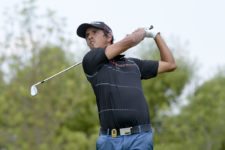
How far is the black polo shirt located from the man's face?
5.9 inches

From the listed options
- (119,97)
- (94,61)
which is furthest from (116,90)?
(94,61)

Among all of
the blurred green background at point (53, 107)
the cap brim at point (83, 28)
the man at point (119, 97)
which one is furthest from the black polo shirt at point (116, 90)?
the blurred green background at point (53, 107)

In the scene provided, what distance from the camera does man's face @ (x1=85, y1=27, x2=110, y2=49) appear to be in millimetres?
7246

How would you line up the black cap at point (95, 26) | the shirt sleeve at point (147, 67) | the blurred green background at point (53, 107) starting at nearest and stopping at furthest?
the black cap at point (95, 26) < the shirt sleeve at point (147, 67) < the blurred green background at point (53, 107)

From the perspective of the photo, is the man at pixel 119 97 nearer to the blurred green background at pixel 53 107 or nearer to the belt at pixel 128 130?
the belt at pixel 128 130

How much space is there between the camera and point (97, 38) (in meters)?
7.27

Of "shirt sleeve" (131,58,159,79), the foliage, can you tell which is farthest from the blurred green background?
"shirt sleeve" (131,58,159,79)

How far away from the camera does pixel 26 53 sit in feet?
98.8

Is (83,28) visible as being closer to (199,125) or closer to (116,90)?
(116,90)

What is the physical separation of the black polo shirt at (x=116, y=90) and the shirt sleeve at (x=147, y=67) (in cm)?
25

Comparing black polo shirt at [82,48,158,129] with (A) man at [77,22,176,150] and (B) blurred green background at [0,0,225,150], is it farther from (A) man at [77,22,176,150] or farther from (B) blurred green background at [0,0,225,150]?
(B) blurred green background at [0,0,225,150]

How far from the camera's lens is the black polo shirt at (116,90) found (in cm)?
693

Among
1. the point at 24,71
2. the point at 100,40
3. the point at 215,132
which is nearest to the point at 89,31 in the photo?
the point at 100,40

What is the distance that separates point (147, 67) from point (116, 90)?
65cm
